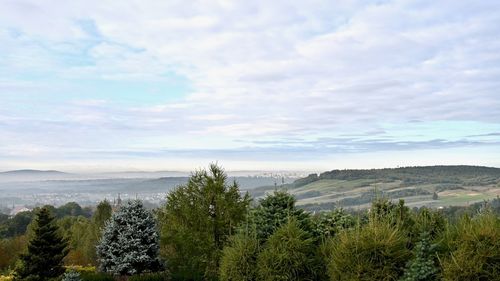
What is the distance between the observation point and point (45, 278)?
20.7 meters

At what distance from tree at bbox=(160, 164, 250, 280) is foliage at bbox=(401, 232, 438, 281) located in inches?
344

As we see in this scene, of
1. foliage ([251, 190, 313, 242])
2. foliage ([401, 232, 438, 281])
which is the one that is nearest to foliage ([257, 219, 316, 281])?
foliage ([251, 190, 313, 242])

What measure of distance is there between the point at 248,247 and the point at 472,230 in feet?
21.9

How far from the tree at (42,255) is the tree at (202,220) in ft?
15.9

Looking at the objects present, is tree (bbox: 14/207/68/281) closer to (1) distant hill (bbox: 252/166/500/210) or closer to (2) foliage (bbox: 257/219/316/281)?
(2) foliage (bbox: 257/219/316/281)

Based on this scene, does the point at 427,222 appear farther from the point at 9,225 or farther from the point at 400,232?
the point at 9,225

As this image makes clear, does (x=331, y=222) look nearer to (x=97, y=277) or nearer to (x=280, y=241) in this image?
(x=280, y=241)

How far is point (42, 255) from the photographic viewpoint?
20891mm

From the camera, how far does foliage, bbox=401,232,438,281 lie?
12211 mm

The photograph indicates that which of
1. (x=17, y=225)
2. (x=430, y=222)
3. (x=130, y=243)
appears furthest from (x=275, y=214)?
(x=17, y=225)

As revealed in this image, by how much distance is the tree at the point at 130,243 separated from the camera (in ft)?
68.8

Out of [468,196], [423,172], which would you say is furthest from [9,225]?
[423,172]

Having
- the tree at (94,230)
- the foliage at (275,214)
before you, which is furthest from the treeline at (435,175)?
the foliage at (275,214)

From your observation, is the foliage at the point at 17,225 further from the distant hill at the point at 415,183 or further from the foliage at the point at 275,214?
the distant hill at the point at 415,183
